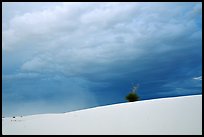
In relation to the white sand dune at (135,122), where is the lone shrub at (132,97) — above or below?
above

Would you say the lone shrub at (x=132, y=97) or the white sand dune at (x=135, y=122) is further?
the lone shrub at (x=132, y=97)

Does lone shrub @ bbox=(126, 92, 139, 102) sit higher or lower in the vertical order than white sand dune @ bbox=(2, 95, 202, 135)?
higher

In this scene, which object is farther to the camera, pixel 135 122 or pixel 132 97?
pixel 132 97

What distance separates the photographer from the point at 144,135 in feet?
23.7

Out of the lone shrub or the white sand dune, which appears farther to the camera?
the lone shrub

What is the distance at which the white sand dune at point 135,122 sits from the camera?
7719mm

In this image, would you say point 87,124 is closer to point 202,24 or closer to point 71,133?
point 71,133

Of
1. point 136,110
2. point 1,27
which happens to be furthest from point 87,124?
point 1,27

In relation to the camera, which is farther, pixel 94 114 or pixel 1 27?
pixel 94 114

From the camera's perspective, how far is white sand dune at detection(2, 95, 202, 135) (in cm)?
772

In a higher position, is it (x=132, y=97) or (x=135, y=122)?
(x=132, y=97)

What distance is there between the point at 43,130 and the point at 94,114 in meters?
2.24

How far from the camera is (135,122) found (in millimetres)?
8500

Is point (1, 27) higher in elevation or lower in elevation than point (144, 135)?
higher
